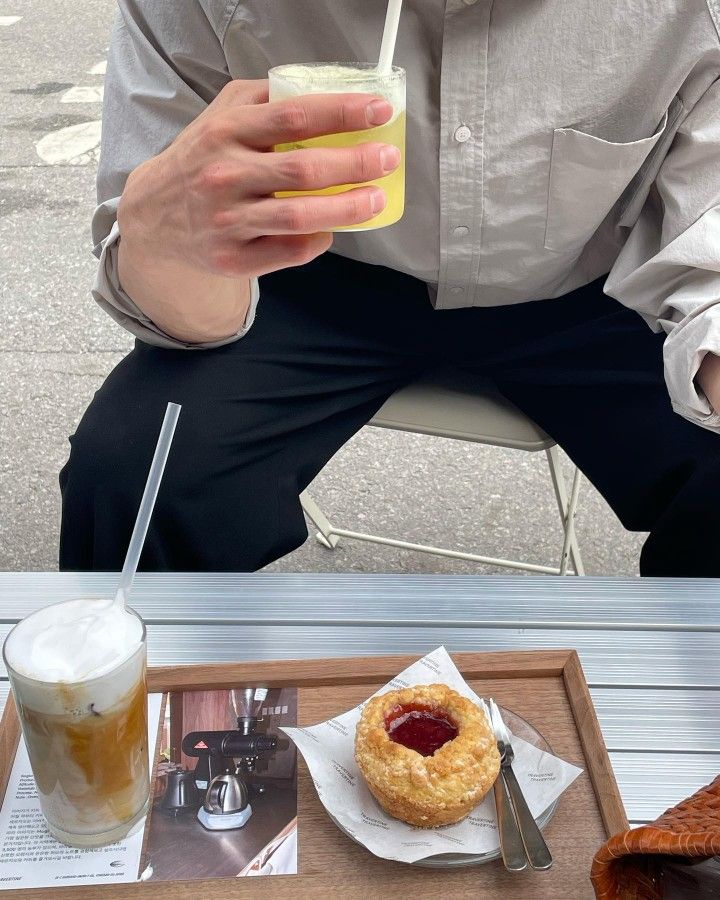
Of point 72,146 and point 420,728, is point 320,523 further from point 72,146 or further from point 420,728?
point 72,146

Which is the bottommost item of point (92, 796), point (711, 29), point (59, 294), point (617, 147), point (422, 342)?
point (59, 294)

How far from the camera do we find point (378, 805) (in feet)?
2.20

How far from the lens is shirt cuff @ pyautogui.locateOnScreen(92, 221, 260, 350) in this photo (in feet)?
3.59

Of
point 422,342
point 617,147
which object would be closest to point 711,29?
point 617,147

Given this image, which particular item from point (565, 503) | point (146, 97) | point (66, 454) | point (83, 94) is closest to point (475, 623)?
point (146, 97)

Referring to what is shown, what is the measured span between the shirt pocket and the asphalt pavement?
0.80 metres

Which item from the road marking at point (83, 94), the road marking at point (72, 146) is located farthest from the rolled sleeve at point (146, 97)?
the road marking at point (83, 94)

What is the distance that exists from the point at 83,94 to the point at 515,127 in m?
2.99

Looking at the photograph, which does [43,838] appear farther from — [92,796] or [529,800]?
[529,800]

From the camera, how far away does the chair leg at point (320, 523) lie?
172 cm

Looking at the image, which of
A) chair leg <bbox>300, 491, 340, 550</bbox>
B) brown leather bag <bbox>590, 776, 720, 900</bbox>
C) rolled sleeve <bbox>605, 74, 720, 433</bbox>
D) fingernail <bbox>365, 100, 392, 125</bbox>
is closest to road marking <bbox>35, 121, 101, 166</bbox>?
chair leg <bbox>300, 491, 340, 550</bbox>

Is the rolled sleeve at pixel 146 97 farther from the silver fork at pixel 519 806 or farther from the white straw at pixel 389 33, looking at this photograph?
the silver fork at pixel 519 806

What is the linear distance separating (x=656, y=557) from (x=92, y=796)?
0.79 meters

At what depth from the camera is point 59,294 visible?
2539mm
